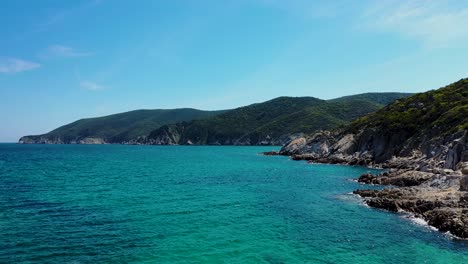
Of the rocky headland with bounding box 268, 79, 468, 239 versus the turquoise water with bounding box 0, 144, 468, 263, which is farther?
the rocky headland with bounding box 268, 79, 468, 239

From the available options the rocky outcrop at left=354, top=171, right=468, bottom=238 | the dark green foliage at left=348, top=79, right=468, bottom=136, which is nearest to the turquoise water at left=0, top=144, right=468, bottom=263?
the rocky outcrop at left=354, top=171, right=468, bottom=238

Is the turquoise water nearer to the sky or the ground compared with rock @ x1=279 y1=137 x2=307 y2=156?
nearer to the ground

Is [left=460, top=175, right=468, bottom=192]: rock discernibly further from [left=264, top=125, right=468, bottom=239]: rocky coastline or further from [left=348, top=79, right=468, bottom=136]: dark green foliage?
[left=348, top=79, right=468, bottom=136]: dark green foliage

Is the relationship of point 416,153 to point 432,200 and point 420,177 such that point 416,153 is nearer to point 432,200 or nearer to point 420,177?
point 420,177

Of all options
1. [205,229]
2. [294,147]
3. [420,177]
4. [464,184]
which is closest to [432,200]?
[464,184]

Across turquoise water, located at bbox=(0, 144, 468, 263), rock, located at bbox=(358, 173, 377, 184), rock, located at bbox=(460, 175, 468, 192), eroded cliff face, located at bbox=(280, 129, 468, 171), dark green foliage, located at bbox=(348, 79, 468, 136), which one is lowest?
turquoise water, located at bbox=(0, 144, 468, 263)

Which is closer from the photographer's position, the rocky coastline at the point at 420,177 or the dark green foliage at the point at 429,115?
the rocky coastline at the point at 420,177

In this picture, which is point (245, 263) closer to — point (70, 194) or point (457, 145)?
point (70, 194)

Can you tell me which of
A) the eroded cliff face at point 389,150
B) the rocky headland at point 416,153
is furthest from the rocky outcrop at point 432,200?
the eroded cliff face at point 389,150

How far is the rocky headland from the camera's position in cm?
3641

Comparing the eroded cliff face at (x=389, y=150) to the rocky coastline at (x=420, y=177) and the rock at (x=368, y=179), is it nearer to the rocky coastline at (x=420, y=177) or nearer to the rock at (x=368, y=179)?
the rocky coastline at (x=420, y=177)

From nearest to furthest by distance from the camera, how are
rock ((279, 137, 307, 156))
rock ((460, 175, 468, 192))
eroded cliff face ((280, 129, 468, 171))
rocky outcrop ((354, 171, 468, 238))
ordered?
rocky outcrop ((354, 171, 468, 238)) < rock ((460, 175, 468, 192)) < eroded cliff face ((280, 129, 468, 171)) < rock ((279, 137, 307, 156))

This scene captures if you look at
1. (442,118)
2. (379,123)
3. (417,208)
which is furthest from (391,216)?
(379,123)

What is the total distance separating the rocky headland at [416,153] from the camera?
1433 inches
